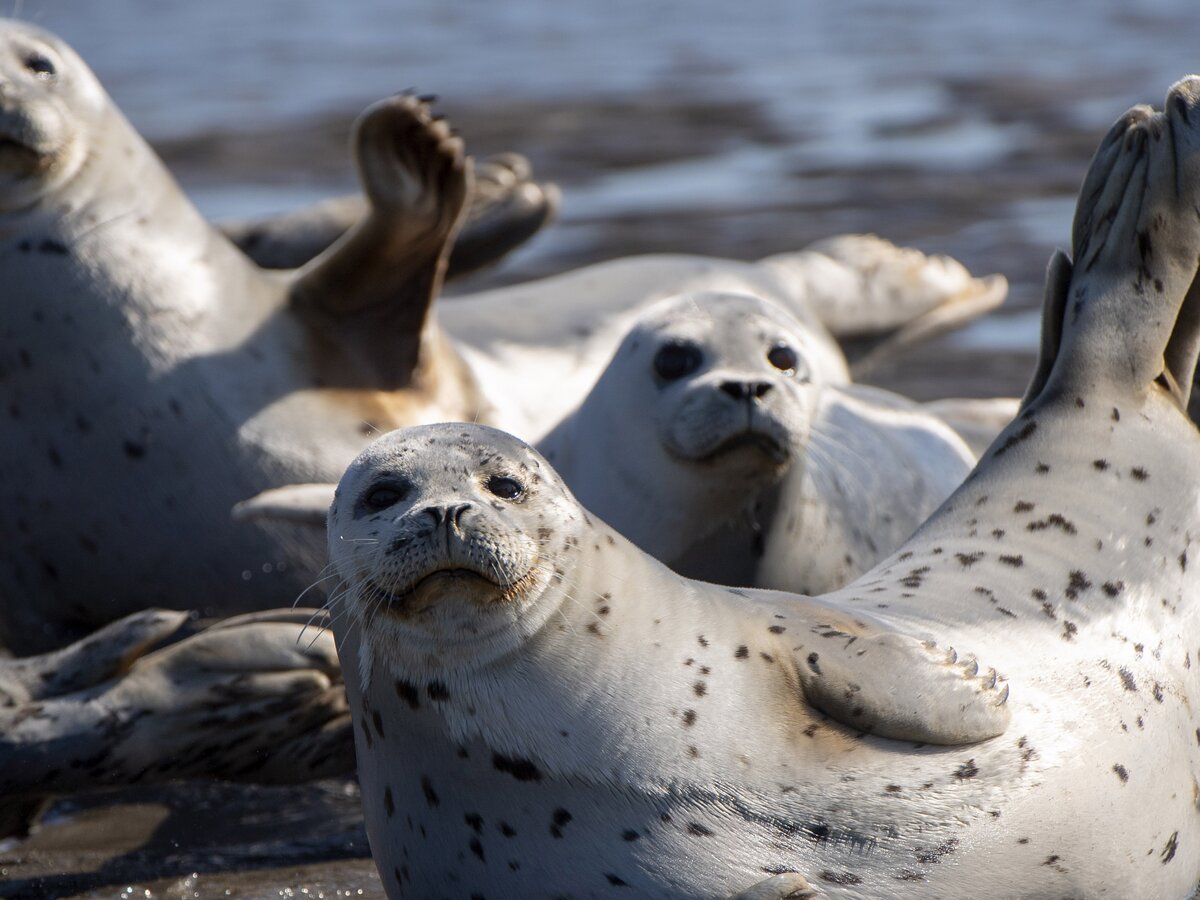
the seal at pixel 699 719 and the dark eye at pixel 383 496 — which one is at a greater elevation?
the dark eye at pixel 383 496

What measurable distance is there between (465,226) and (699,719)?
3521mm

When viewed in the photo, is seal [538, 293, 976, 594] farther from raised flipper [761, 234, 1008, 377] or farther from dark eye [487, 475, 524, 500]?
raised flipper [761, 234, 1008, 377]

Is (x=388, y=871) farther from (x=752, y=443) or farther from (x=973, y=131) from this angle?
(x=973, y=131)

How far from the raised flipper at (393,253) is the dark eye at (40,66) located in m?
0.66

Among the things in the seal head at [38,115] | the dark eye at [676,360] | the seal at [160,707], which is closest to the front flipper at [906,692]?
the seal at [160,707]

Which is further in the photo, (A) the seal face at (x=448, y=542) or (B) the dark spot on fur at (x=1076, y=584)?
(B) the dark spot on fur at (x=1076, y=584)

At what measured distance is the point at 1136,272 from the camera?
3.74 meters

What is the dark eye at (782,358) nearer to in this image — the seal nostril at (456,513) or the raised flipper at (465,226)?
the seal nostril at (456,513)

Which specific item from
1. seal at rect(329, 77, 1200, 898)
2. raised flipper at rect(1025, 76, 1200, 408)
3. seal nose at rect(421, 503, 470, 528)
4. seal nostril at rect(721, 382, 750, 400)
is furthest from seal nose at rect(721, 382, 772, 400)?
seal nose at rect(421, 503, 470, 528)

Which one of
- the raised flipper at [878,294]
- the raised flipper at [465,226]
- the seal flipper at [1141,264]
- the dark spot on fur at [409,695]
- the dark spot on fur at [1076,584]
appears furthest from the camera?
the raised flipper at [878,294]

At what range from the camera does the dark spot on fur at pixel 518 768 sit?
2.90 metres

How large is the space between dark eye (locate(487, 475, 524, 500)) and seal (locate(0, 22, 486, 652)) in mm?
Answer: 1673

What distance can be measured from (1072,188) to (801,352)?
19.5 feet

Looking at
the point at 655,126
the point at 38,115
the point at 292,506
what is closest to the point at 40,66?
the point at 38,115
